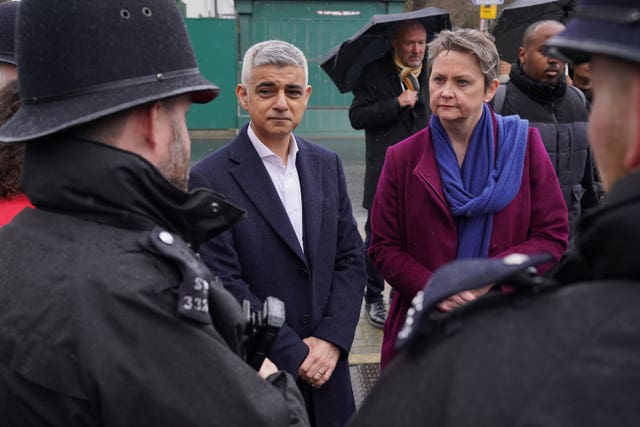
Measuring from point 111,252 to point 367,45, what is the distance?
3818mm

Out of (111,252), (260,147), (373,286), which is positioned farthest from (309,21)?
(111,252)

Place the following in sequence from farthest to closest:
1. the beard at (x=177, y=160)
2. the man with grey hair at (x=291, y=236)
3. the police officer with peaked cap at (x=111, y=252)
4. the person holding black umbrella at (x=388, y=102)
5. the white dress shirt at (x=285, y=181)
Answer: the person holding black umbrella at (x=388, y=102) < the white dress shirt at (x=285, y=181) < the man with grey hair at (x=291, y=236) < the beard at (x=177, y=160) < the police officer with peaked cap at (x=111, y=252)

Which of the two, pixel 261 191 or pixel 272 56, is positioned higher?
pixel 272 56

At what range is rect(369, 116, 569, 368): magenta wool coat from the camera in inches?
101

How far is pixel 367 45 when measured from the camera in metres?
4.72

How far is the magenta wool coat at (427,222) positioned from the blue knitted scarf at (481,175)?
0.04 metres

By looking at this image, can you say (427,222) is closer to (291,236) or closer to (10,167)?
(291,236)

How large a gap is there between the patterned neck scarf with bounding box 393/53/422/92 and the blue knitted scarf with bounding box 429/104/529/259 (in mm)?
1949

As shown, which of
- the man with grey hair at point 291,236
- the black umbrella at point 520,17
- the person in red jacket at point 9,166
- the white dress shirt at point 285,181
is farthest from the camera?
the black umbrella at point 520,17

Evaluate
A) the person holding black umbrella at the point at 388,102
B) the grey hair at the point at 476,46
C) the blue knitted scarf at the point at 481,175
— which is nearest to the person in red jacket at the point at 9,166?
the blue knitted scarf at the point at 481,175

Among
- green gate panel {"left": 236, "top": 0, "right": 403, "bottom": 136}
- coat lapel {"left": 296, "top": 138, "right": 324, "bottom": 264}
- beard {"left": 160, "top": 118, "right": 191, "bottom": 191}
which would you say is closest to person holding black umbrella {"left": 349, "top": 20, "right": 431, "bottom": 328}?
coat lapel {"left": 296, "top": 138, "right": 324, "bottom": 264}

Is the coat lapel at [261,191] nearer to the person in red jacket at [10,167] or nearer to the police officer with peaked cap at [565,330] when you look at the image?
the person in red jacket at [10,167]

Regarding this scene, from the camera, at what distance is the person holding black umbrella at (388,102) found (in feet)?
14.8

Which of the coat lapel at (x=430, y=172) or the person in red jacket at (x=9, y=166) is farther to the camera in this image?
the coat lapel at (x=430, y=172)
